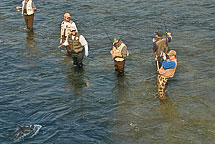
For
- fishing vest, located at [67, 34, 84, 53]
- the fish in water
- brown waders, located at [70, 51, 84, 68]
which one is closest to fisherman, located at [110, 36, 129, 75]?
fishing vest, located at [67, 34, 84, 53]

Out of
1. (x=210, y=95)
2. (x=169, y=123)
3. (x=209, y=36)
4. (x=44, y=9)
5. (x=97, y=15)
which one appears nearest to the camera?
(x=169, y=123)

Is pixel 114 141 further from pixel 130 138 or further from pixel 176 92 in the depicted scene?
pixel 176 92

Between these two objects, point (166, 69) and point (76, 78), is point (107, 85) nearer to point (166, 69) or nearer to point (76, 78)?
point (76, 78)

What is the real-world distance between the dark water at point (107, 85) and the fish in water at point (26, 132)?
15 cm

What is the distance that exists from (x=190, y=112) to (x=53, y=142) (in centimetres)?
422

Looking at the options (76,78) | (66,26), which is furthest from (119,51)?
(66,26)

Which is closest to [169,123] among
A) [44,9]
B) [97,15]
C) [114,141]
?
[114,141]

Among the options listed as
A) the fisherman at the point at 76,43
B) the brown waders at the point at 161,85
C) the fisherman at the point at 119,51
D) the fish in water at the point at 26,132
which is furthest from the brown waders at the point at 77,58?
the fish in water at the point at 26,132

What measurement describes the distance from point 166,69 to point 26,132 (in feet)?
14.9

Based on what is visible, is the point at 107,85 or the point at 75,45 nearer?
the point at 107,85

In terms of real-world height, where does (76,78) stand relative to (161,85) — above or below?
below

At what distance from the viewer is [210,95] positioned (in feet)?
39.6

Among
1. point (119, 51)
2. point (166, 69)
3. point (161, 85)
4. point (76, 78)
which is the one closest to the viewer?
point (166, 69)

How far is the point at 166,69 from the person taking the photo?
11.2 metres
